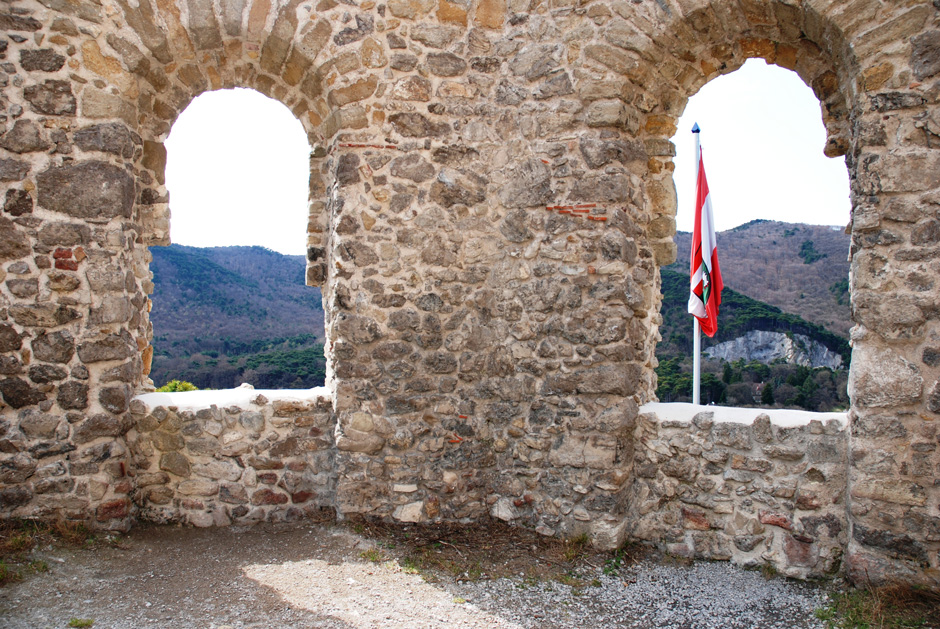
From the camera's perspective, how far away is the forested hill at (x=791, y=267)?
454 inches

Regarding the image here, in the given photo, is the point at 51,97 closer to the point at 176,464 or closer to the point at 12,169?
the point at 12,169

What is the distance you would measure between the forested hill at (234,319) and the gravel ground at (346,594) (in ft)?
24.4

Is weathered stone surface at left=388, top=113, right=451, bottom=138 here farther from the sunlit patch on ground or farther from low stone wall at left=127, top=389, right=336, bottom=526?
the sunlit patch on ground

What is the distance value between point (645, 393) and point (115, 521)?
152 inches

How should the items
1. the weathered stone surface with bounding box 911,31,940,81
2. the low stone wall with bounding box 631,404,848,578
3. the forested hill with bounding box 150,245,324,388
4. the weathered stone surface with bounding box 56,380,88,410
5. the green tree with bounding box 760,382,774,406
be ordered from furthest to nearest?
the forested hill with bounding box 150,245,324,388 < the green tree with bounding box 760,382,774,406 < the weathered stone surface with bounding box 56,380,88,410 < the low stone wall with bounding box 631,404,848,578 < the weathered stone surface with bounding box 911,31,940,81

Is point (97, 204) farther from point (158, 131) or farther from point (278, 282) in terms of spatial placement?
point (278, 282)

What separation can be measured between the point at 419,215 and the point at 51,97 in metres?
2.55

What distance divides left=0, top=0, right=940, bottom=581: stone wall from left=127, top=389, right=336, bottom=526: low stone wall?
18 centimetres

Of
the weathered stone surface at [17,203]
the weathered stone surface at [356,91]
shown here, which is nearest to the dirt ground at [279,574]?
the weathered stone surface at [17,203]

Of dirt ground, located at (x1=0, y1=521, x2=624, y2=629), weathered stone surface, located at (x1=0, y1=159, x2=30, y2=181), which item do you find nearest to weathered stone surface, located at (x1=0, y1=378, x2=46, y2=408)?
dirt ground, located at (x1=0, y1=521, x2=624, y2=629)

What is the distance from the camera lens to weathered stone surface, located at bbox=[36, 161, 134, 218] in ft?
14.0

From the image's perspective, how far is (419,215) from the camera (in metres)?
4.64

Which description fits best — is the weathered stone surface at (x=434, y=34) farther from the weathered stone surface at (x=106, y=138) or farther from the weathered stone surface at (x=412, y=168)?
the weathered stone surface at (x=106, y=138)

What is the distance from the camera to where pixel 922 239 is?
3.46m
